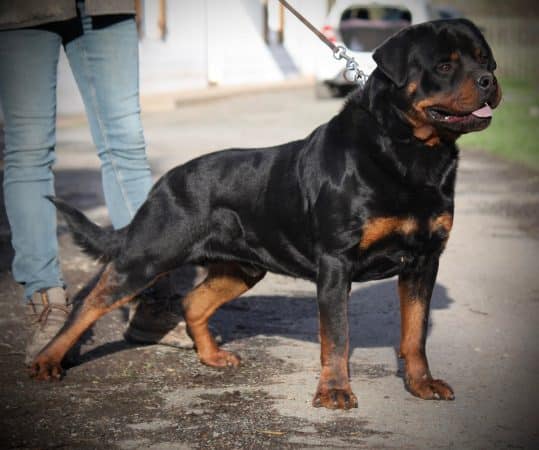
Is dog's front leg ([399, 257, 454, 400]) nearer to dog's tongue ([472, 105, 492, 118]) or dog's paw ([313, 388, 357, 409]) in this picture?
dog's paw ([313, 388, 357, 409])

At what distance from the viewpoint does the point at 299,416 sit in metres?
3.78

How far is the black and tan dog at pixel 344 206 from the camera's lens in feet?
12.6

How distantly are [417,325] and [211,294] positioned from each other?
107 centimetres

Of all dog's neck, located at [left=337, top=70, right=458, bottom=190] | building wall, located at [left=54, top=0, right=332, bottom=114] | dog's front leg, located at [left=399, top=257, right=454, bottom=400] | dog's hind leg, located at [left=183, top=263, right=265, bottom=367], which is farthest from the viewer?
building wall, located at [left=54, top=0, right=332, bottom=114]

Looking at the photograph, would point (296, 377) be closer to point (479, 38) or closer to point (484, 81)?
point (484, 81)

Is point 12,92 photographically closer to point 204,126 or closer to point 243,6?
point 204,126

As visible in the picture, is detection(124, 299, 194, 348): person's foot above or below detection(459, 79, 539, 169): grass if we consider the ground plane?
above

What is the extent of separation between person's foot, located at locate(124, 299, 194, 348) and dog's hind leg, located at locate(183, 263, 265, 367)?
0.11 m

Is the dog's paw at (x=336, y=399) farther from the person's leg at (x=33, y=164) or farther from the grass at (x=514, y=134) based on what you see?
the grass at (x=514, y=134)

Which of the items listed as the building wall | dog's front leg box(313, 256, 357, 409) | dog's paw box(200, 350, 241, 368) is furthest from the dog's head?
the building wall

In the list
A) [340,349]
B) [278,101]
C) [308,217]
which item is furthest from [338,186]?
[278,101]

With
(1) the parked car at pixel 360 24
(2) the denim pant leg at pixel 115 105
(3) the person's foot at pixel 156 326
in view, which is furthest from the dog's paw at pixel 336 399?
(1) the parked car at pixel 360 24

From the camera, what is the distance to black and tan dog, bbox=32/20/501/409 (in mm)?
3846

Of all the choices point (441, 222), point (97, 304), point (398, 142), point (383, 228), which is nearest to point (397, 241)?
point (383, 228)
